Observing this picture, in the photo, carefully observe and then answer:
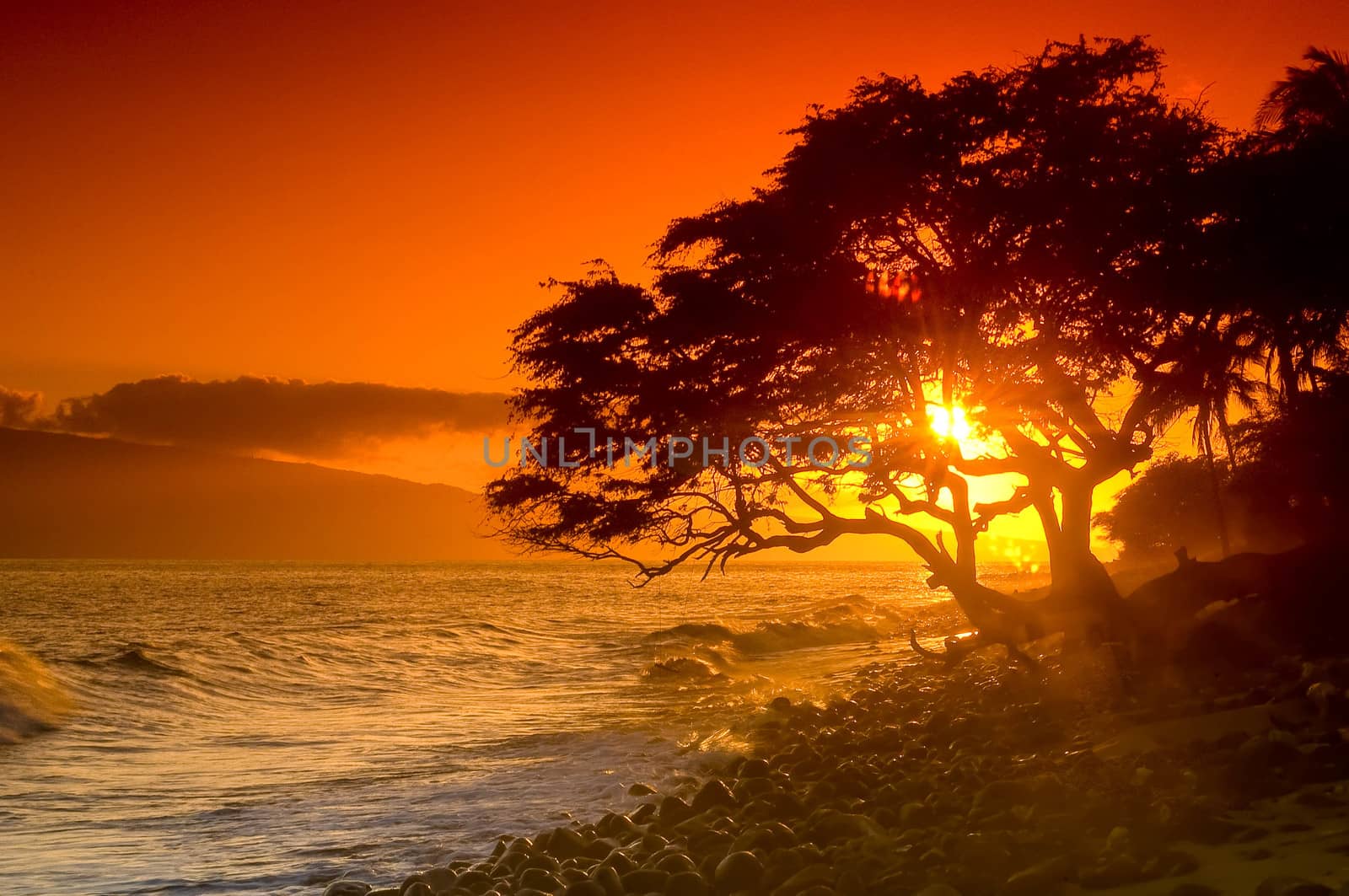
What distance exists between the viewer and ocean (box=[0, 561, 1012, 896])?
431 inches

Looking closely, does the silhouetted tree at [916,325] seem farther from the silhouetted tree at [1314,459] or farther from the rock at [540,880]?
the rock at [540,880]

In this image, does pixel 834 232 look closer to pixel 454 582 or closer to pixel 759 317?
pixel 759 317

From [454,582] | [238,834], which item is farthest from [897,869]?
[454,582]

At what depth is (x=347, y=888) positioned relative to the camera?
8969mm

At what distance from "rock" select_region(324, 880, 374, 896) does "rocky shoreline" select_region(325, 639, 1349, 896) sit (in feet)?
0.08

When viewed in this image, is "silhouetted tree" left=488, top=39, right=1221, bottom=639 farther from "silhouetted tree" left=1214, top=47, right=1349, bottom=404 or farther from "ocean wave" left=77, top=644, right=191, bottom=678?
"ocean wave" left=77, top=644, right=191, bottom=678

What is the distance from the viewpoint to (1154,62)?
52.9 feet

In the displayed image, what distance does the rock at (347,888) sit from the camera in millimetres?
8852

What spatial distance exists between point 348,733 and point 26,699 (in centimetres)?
811

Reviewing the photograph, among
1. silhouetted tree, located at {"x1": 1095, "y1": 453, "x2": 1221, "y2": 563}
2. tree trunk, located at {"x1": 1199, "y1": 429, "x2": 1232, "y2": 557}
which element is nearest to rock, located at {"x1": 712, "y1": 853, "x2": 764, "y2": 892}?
tree trunk, located at {"x1": 1199, "y1": 429, "x2": 1232, "y2": 557}

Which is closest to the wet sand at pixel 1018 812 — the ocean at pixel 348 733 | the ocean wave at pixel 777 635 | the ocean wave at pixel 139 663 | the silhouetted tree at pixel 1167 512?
the ocean at pixel 348 733

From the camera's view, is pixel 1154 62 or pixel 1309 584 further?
pixel 1154 62

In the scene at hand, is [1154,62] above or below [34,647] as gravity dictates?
above

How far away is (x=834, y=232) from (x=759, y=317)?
1.75 meters
